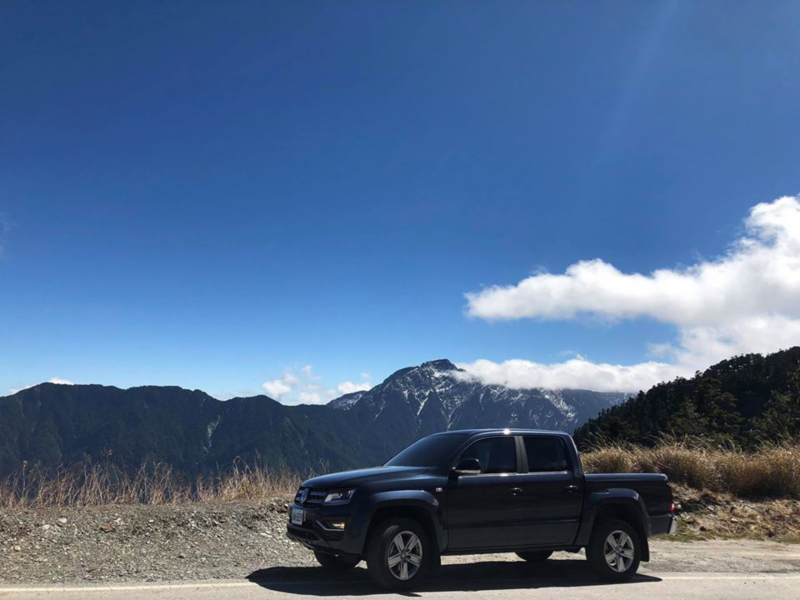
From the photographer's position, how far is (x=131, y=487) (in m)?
11.7

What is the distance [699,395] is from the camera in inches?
3125

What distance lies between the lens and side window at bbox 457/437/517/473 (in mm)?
8281

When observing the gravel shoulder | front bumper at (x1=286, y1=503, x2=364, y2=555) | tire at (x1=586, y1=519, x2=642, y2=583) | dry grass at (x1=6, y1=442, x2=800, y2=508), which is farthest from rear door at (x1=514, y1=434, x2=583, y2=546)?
dry grass at (x1=6, y1=442, x2=800, y2=508)

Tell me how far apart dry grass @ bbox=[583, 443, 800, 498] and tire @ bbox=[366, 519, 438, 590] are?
29.6 feet

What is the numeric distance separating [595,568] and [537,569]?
1.04 metres

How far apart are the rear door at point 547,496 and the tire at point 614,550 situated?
15.1 inches

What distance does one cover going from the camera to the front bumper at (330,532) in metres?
7.27

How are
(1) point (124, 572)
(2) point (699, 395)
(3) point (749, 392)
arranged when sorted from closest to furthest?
(1) point (124, 572) < (2) point (699, 395) < (3) point (749, 392)

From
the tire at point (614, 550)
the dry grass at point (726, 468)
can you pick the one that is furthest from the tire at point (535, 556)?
the dry grass at point (726, 468)

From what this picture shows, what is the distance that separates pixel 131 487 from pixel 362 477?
616 cm

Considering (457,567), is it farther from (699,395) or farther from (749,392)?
(749,392)

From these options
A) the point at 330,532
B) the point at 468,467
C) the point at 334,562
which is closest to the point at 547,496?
the point at 468,467

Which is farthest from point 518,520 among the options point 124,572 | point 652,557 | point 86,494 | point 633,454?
point 633,454

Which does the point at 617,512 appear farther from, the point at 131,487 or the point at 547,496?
the point at 131,487
